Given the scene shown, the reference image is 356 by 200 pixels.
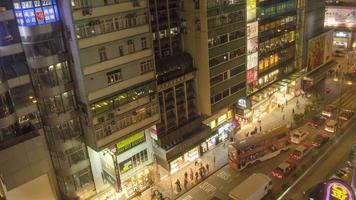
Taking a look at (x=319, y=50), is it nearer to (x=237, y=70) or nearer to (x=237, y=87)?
(x=237, y=87)

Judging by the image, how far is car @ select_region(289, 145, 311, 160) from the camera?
193ft

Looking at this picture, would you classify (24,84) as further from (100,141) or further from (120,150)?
(120,150)

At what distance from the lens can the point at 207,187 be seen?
55.2 metres

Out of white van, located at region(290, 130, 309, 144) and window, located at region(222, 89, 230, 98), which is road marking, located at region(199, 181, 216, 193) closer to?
window, located at region(222, 89, 230, 98)

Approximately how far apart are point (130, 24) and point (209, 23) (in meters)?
14.0

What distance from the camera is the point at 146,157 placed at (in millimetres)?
54312

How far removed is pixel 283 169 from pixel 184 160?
55.1 ft

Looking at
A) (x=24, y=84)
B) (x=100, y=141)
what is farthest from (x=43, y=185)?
(x=24, y=84)

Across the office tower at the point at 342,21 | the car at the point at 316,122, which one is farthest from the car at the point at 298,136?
the office tower at the point at 342,21

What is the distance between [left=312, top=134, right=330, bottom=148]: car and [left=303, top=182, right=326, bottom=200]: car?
12497 millimetres

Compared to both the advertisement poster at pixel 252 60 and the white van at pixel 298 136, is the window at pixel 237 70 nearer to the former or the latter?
the advertisement poster at pixel 252 60

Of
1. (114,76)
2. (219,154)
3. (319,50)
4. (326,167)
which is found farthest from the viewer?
(319,50)

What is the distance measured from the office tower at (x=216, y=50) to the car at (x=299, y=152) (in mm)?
13457

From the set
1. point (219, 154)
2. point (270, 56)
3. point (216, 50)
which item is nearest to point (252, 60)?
point (270, 56)
